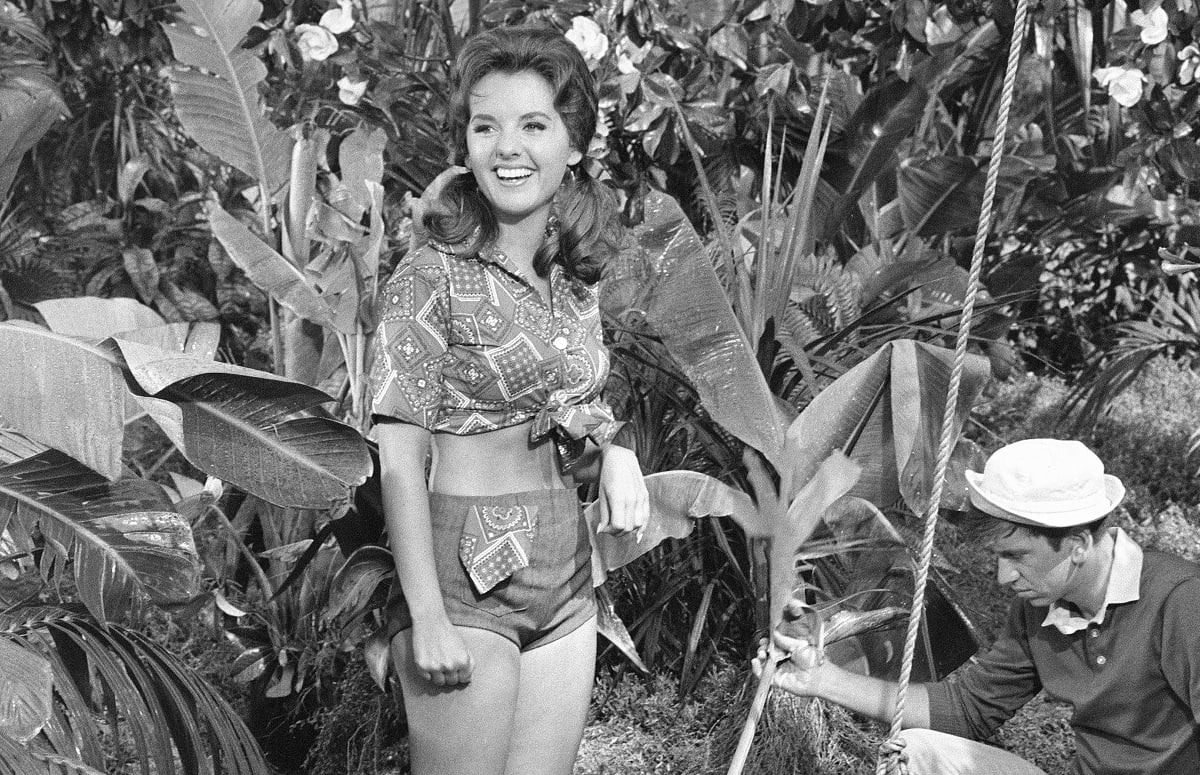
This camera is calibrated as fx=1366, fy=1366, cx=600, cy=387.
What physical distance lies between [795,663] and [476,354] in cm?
92

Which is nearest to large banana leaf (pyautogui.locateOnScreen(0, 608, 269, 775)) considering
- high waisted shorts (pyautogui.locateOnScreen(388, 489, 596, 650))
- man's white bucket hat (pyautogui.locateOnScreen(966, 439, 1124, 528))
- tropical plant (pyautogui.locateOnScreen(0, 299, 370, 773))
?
tropical plant (pyautogui.locateOnScreen(0, 299, 370, 773))

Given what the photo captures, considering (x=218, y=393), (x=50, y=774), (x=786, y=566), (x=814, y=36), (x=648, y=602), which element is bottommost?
(x=648, y=602)

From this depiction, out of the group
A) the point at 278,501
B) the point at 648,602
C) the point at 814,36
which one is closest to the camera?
the point at 278,501

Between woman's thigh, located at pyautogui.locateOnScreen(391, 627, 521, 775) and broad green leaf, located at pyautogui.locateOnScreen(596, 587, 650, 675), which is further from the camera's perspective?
broad green leaf, located at pyautogui.locateOnScreen(596, 587, 650, 675)

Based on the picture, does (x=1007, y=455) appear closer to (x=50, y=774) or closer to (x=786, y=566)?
(x=786, y=566)

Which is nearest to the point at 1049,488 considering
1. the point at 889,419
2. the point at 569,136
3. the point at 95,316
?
the point at 889,419

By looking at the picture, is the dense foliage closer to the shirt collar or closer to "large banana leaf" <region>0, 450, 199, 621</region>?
"large banana leaf" <region>0, 450, 199, 621</region>

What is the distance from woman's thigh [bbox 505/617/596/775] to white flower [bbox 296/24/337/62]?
103 inches

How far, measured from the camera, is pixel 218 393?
96.0 inches

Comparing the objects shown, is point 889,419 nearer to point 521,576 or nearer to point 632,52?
point 521,576

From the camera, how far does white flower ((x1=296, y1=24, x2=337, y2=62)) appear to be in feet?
13.8

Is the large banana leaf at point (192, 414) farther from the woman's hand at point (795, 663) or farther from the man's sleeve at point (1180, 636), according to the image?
the man's sleeve at point (1180, 636)

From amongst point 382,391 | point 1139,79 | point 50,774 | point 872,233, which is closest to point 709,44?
point 872,233

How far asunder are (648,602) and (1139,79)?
2202mm
